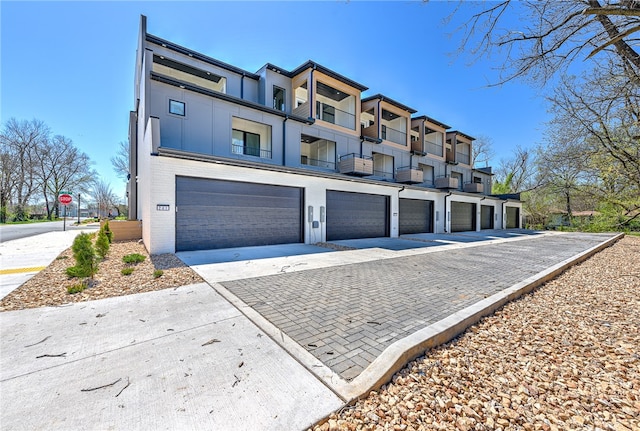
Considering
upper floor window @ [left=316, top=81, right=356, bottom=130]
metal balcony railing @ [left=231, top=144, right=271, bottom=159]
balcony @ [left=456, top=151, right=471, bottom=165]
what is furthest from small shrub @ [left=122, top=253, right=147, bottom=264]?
balcony @ [left=456, top=151, right=471, bottom=165]

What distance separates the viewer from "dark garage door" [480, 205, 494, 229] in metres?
24.3

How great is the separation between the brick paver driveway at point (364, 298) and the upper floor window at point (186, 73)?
1429cm

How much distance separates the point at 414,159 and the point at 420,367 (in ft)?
72.7

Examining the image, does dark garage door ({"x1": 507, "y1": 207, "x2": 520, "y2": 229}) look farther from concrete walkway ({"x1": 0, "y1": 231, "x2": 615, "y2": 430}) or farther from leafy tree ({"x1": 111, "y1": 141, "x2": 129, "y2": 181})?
leafy tree ({"x1": 111, "y1": 141, "x2": 129, "y2": 181})

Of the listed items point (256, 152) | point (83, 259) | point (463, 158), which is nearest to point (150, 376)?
point (83, 259)

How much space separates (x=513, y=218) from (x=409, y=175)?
1760cm

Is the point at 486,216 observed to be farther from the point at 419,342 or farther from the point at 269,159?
the point at 419,342

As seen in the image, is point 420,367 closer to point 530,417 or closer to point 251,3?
point 530,417

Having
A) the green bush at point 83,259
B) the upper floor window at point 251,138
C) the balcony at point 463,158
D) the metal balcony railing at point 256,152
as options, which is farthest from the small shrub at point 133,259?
the balcony at point 463,158

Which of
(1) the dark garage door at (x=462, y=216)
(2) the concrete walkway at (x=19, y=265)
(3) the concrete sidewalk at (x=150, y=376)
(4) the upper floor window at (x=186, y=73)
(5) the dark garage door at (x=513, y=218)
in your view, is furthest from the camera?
(5) the dark garage door at (x=513, y=218)

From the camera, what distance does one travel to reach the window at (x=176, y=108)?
460 inches

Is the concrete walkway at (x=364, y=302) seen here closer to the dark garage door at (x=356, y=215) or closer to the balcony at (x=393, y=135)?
the dark garage door at (x=356, y=215)

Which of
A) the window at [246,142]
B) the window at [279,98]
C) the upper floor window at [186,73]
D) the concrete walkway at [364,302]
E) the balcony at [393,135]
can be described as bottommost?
the concrete walkway at [364,302]

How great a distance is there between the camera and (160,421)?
1.84 metres
